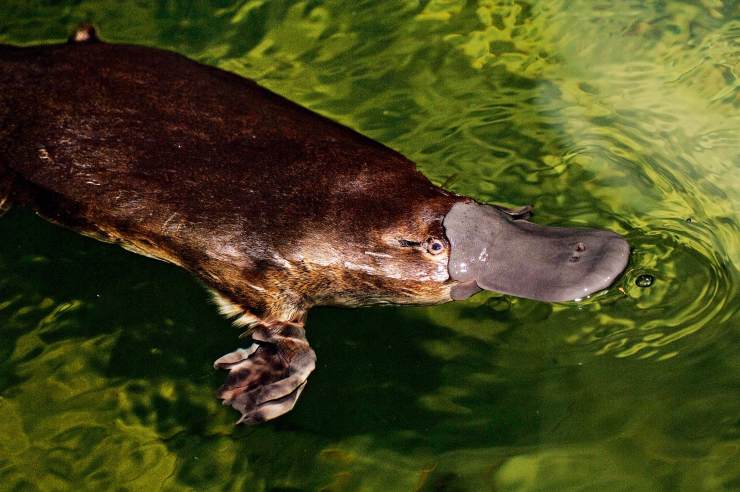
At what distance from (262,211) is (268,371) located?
0.49 metres

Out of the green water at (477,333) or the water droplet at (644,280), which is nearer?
the green water at (477,333)

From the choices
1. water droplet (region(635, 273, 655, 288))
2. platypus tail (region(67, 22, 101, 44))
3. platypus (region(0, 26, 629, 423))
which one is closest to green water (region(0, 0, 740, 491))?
water droplet (region(635, 273, 655, 288))

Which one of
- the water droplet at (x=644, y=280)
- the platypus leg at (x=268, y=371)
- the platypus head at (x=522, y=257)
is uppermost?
the platypus head at (x=522, y=257)

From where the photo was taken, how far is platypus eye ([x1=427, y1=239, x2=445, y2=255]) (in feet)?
9.32

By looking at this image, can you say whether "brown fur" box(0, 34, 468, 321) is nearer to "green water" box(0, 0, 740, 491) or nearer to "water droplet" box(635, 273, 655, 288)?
"green water" box(0, 0, 740, 491)

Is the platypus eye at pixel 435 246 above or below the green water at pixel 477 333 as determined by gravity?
Result: above

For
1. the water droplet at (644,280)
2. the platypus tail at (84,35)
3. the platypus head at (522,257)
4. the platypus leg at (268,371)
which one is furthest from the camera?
the platypus tail at (84,35)

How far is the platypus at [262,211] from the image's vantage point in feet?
9.40

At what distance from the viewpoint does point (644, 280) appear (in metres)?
3.17

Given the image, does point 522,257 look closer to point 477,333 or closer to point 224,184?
point 477,333

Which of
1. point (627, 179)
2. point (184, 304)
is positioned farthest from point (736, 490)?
point (184, 304)

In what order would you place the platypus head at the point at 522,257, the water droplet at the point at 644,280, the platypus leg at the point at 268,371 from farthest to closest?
the water droplet at the point at 644,280
the platypus leg at the point at 268,371
the platypus head at the point at 522,257

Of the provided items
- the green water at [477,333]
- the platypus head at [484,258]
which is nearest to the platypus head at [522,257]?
the platypus head at [484,258]

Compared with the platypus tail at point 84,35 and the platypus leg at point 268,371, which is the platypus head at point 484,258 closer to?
the platypus leg at point 268,371
